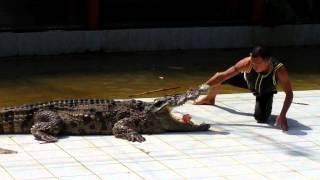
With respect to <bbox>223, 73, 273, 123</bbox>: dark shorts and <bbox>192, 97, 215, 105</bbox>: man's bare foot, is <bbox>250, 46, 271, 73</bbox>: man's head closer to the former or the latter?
<bbox>223, 73, 273, 123</bbox>: dark shorts

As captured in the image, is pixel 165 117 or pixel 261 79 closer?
pixel 165 117

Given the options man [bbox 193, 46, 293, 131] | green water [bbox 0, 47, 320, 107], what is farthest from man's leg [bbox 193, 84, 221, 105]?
green water [bbox 0, 47, 320, 107]

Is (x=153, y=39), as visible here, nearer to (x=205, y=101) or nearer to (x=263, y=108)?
(x=205, y=101)

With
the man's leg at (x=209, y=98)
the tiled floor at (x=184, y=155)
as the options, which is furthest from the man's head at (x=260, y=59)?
the man's leg at (x=209, y=98)

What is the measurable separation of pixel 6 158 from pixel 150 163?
1237 mm

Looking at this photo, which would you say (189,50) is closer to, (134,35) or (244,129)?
(134,35)

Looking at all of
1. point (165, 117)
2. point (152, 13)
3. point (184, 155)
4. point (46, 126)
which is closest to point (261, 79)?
point (165, 117)

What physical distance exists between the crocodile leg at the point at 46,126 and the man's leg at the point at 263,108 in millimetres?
2193

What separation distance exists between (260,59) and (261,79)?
436 millimetres

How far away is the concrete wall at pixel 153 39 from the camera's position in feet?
44.4

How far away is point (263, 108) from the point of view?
7.75 meters

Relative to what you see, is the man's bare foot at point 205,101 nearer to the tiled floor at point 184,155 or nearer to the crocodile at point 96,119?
the tiled floor at point 184,155

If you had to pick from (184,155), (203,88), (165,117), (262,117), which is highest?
(203,88)

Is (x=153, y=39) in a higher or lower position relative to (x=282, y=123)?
higher
